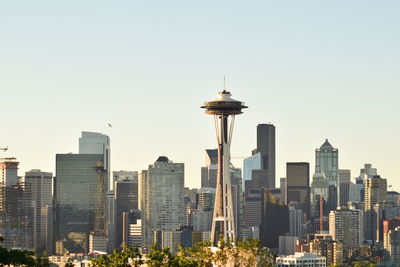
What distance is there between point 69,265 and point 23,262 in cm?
1102

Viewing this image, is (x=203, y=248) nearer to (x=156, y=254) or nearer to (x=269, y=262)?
(x=269, y=262)

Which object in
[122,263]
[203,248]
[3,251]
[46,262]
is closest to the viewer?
[3,251]

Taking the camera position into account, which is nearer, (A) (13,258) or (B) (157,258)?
(A) (13,258)

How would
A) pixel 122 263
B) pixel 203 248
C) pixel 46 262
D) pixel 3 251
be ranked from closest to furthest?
1. pixel 3 251
2. pixel 46 262
3. pixel 122 263
4. pixel 203 248

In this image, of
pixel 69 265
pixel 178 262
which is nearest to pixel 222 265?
pixel 178 262

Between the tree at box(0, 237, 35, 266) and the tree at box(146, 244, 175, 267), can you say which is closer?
the tree at box(0, 237, 35, 266)

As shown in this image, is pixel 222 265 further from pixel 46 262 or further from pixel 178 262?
pixel 46 262

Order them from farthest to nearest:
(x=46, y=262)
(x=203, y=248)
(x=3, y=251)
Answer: (x=203, y=248)
(x=46, y=262)
(x=3, y=251)

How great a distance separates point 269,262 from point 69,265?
2892cm

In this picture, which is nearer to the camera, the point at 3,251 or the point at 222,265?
the point at 3,251

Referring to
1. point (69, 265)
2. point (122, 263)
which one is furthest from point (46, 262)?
point (122, 263)

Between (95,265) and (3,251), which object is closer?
(3,251)

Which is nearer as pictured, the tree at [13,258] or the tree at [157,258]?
the tree at [13,258]

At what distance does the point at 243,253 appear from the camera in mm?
96562
